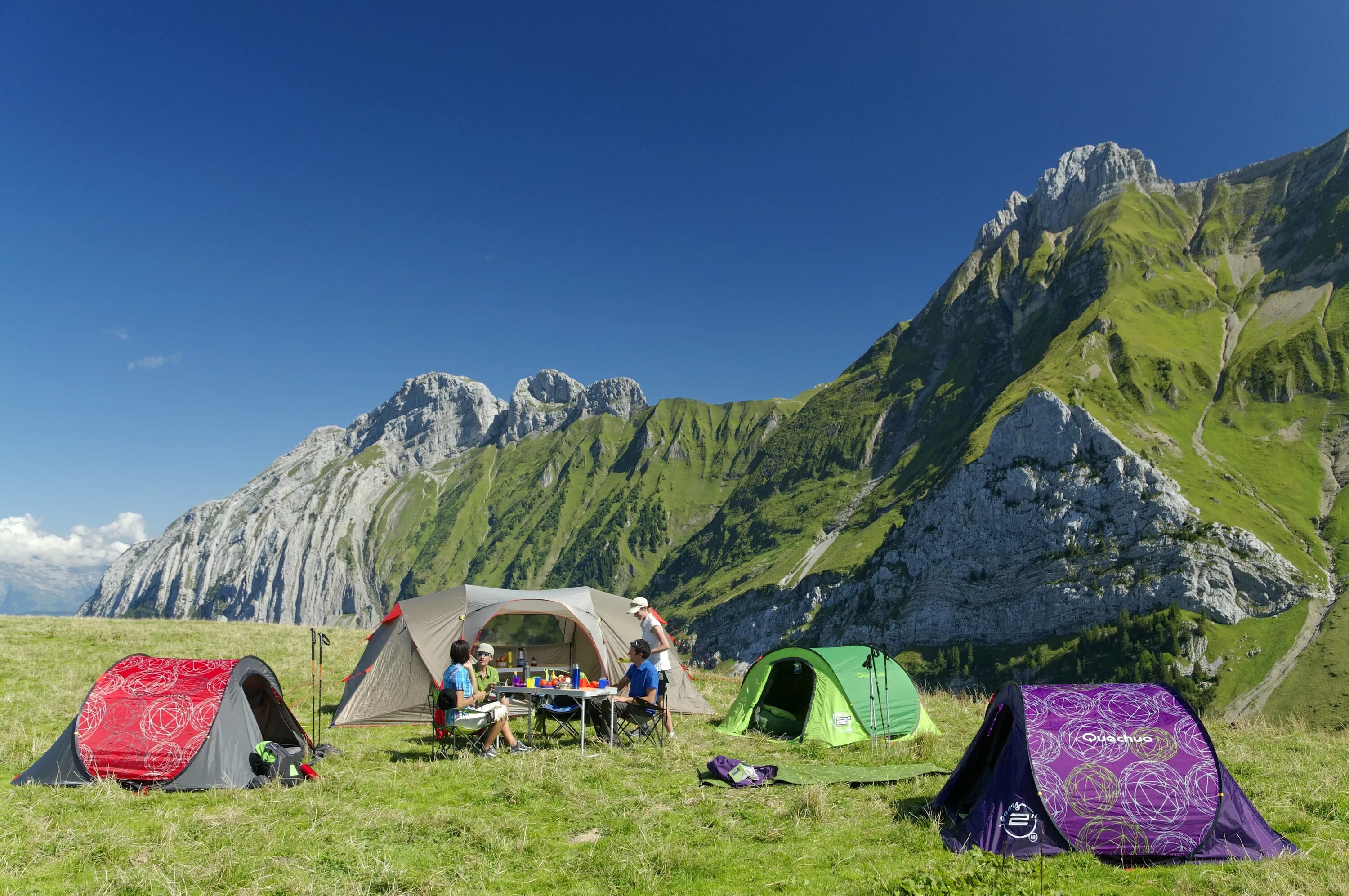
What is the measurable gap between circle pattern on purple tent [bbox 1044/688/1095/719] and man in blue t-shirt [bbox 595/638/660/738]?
294 inches

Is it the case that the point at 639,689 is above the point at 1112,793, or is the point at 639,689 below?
above

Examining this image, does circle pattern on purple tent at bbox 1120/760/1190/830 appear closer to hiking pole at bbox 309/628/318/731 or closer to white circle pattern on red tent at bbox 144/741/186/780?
white circle pattern on red tent at bbox 144/741/186/780

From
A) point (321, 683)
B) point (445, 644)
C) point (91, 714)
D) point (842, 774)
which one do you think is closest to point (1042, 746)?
point (842, 774)

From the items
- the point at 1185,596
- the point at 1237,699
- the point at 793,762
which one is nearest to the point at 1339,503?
the point at 1185,596

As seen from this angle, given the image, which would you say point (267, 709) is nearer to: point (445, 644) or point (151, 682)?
point (151, 682)

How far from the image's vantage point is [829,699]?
15.7m

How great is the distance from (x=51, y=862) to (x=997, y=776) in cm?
1053

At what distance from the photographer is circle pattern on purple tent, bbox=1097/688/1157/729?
904 centimetres

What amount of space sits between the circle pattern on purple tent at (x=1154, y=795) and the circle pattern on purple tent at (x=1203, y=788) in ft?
0.20

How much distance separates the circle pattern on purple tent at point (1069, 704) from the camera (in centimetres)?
908

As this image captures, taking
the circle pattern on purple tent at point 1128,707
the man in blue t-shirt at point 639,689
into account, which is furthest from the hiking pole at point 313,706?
the circle pattern on purple tent at point 1128,707

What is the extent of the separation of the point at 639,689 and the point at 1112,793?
27.7 ft

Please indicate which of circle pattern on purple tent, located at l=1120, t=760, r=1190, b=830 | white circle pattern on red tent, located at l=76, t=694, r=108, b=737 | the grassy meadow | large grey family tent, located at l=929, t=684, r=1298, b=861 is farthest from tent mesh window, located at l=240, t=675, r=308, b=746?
circle pattern on purple tent, located at l=1120, t=760, r=1190, b=830

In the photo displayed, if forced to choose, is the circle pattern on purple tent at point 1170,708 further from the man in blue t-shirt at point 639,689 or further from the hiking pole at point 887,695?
the man in blue t-shirt at point 639,689
